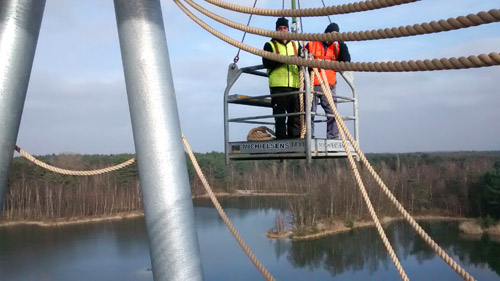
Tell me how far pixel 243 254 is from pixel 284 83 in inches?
1191

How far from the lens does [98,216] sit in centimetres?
4838

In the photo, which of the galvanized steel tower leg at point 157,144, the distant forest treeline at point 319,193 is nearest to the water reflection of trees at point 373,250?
the distant forest treeline at point 319,193

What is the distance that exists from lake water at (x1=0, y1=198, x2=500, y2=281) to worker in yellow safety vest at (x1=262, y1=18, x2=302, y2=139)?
2460 centimetres

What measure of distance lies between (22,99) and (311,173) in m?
58.7

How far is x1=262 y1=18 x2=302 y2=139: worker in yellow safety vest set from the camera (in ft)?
16.7

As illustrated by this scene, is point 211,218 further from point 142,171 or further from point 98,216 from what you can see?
point 142,171

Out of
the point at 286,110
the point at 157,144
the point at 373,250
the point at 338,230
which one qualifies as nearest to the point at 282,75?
the point at 286,110

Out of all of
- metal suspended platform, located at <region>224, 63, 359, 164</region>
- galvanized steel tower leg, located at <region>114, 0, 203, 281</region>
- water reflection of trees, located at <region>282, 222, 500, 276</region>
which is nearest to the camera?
galvanized steel tower leg, located at <region>114, 0, 203, 281</region>

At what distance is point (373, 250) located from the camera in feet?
119

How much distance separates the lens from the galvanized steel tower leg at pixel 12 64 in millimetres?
2598

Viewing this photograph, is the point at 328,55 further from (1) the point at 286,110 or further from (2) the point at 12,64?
(2) the point at 12,64

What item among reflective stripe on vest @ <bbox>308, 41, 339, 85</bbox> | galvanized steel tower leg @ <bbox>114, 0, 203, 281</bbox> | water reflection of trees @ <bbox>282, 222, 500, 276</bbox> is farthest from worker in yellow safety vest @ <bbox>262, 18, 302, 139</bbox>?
water reflection of trees @ <bbox>282, 222, 500, 276</bbox>

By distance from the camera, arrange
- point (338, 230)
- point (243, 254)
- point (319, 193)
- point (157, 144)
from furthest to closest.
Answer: point (319, 193), point (338, 230), point (243, 254), point (157, 144)

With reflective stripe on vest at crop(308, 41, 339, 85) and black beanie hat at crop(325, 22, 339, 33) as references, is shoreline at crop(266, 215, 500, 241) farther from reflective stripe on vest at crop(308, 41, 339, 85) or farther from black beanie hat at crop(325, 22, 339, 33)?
reflective stripe on vest at crop(308, 41, 339, 85)
